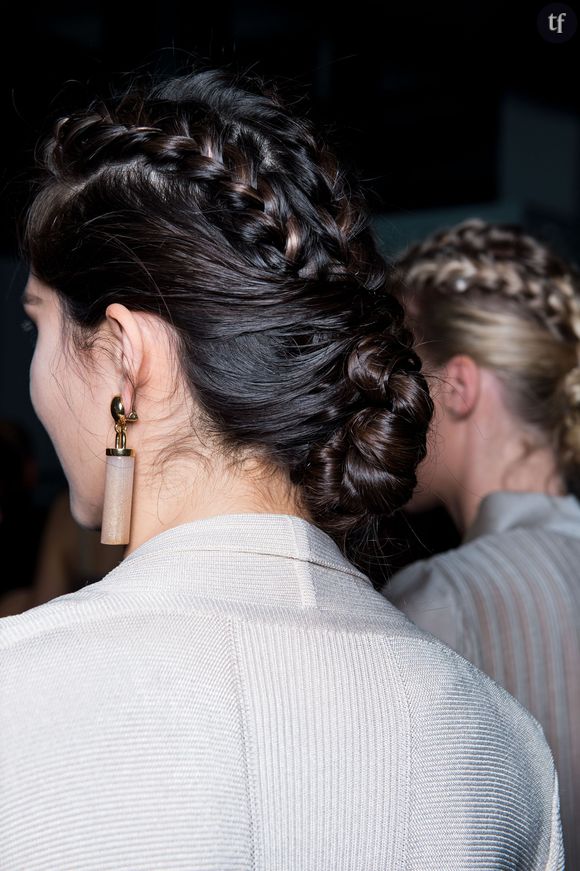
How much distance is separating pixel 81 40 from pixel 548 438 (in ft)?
9.23

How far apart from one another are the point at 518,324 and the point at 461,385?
0.45ft

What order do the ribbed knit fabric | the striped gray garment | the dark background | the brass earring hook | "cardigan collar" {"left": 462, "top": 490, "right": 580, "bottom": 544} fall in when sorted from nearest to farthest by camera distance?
the ribbed knit fabric → the brass earring hook → the striped gray garment → "cardigan collar" {"left": 462, "top": 490, "right": 580, "bottom": 544} → the dark background

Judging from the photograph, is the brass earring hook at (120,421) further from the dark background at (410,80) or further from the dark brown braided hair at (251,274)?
the dark background at (410,80)

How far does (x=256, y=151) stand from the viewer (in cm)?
90

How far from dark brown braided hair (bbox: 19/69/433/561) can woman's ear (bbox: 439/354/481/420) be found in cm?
Answer: 70

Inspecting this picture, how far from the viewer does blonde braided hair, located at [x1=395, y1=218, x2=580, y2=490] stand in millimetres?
1644

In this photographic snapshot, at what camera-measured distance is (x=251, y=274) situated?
2.75 feet

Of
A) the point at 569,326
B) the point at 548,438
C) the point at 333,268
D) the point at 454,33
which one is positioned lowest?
the point at 548,438

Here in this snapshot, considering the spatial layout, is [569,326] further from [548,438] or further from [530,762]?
[530,762]

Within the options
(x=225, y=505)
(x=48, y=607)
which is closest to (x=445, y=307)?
(x=225, y=505)

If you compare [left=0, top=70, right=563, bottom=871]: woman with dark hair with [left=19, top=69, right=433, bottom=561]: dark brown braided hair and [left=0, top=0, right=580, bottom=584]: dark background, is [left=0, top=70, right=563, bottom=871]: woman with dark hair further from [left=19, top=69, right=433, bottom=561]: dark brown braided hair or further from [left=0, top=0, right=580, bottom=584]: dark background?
[left=0, top=0, right=580, bottom=584]: dark background

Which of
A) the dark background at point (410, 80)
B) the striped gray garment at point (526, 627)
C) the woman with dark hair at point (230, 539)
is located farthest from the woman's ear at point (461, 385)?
the dark background at point (410, 80)

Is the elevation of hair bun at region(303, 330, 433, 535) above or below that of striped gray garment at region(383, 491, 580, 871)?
above

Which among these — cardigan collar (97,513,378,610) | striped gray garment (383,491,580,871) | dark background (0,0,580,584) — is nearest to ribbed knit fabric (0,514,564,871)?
cardigan collar (97,513,378,610)
